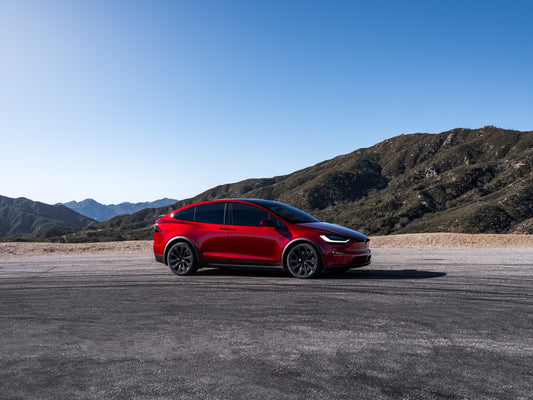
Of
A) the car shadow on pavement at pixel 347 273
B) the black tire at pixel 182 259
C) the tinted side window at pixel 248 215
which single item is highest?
the tinted side window at pixel 248 215

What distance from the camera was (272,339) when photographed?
14.8 feet

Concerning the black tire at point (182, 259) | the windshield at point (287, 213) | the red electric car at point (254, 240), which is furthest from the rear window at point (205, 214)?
the windshield at point (287, 213)

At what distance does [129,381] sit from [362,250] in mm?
5891

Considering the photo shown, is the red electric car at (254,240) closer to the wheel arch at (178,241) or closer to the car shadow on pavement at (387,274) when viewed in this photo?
the wheel arch at (178,241)

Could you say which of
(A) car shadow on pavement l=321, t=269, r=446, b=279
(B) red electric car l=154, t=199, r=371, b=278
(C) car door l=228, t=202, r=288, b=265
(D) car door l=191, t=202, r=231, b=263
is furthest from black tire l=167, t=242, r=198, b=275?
(A) car shadow on pavement l=321, t=269, r=446, b=279

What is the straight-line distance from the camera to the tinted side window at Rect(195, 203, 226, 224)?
9109 millimetres

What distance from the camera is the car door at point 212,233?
8844 mm

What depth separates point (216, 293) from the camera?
714 centimetres

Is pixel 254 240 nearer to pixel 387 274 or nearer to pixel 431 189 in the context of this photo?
pixel 387 274

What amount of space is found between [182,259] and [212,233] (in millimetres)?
957

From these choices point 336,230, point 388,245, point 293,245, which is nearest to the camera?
point 293,245

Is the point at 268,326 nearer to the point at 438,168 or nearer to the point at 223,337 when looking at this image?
the point at 223,337

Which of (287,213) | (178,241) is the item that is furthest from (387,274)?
(178,241)

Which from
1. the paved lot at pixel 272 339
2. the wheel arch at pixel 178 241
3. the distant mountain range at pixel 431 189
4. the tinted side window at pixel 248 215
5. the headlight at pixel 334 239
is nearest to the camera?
the paved lot at pixel 272 339
